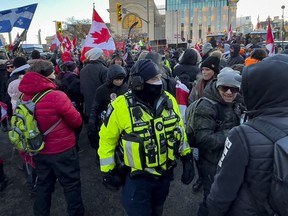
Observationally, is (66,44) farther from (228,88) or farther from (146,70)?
(228,88)

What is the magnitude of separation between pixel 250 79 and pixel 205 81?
6.80 feet

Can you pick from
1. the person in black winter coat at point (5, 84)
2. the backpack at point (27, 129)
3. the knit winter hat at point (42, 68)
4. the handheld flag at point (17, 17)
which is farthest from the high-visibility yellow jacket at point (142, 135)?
the handheld flag at point (17, 17)

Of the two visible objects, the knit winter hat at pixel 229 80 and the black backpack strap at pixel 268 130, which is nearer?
the black backpack strap at pixel 268 130

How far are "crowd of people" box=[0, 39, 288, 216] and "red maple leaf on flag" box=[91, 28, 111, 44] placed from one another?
234 cm

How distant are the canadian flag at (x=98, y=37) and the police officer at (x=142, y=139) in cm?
382

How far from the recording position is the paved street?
3.41 metres

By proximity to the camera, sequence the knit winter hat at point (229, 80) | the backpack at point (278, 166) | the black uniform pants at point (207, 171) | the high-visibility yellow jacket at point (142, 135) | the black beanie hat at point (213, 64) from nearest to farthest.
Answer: the backpack at point (278, 166) < the high-visibility yellow jacket at point (142, 135) < the knit winter hat at point (229, 80) < the black uniform pants at point (207, 171) < the black beanie hat at point (213, 64)

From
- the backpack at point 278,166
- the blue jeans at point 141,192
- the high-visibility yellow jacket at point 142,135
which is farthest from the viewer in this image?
the blue jeans at point 141,192

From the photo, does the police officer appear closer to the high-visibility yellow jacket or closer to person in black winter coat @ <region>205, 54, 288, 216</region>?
the high-visibility yellow jacket

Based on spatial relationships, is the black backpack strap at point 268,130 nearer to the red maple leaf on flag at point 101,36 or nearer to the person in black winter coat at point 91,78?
the person in black winter coat at point 91,78

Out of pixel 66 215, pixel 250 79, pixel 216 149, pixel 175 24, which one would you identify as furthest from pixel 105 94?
pixel 175 24

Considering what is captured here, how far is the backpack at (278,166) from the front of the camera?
1.21 meters

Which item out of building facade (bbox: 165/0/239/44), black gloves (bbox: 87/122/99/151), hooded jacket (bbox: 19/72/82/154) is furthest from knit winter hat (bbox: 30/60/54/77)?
building facade (bbox: 165/0/239/44)

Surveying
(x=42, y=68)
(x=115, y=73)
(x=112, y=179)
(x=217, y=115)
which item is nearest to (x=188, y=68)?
(x=115, y=73)
